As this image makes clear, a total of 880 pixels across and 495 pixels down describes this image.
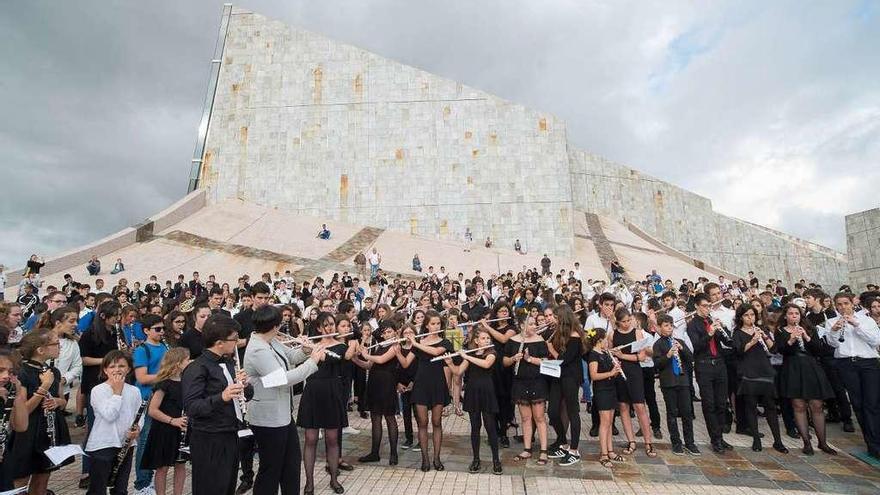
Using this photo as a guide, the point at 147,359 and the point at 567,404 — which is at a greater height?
the point at 147,359

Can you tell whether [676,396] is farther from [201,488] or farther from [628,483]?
[201,488]

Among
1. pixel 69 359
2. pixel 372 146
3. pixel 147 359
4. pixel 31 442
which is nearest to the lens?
pixel 31 442

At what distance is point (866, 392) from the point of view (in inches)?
225

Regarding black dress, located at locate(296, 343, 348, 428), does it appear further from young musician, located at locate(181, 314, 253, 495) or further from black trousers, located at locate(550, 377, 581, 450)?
black trousers, located at locate(550, 377, 581, 450)

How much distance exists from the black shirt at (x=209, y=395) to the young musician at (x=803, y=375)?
20.8 ft

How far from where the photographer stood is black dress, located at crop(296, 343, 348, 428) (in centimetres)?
478

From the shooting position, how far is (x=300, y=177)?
30.4 metres

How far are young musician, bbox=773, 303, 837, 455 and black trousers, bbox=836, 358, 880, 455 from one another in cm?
28

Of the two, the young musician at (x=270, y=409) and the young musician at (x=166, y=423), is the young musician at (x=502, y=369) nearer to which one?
the young musician at (x=270, y=409)

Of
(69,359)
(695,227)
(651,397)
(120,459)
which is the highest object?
(695,227)

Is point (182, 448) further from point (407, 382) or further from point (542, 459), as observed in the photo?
point (542, 459)

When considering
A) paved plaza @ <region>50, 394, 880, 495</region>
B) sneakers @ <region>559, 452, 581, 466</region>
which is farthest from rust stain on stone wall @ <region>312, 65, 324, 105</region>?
sneakers @ <region>559, 452, 581, 466</region>

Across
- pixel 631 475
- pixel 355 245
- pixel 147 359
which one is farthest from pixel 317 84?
pixel 631 475

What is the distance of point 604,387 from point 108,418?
497 centimetres
